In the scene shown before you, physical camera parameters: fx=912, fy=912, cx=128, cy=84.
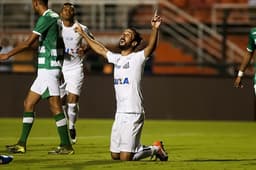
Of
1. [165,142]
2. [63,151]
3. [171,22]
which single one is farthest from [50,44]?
[171,22]

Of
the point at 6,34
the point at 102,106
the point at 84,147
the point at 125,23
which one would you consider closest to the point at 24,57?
the point at 6,34

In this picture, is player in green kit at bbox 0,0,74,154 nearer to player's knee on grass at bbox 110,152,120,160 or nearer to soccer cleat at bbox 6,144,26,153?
soccer cleat at bbox 6,144,26,153

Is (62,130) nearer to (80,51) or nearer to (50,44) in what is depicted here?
(50,44)

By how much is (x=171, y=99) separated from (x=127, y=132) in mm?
13793

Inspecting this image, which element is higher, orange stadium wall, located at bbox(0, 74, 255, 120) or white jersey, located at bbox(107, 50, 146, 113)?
white jersey, located at bbox(107, 50, 146, 113)

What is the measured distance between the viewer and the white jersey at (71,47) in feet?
55.5

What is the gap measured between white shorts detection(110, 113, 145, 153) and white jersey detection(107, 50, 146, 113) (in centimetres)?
9

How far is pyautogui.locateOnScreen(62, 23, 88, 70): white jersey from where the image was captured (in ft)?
55.5

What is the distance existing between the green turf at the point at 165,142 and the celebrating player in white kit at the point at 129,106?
216 mm

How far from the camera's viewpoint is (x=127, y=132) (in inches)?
485

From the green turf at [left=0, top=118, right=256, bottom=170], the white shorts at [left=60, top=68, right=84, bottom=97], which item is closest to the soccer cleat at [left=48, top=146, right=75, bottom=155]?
the green turf at [left=0, top=118, right=256, bottom=170]

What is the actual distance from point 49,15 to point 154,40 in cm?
220

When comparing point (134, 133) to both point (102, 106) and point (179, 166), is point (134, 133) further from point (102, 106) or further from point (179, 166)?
point (102, 106)

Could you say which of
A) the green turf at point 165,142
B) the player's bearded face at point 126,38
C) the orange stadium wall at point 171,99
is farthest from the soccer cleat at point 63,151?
the orange stadium wall at point 171,99
